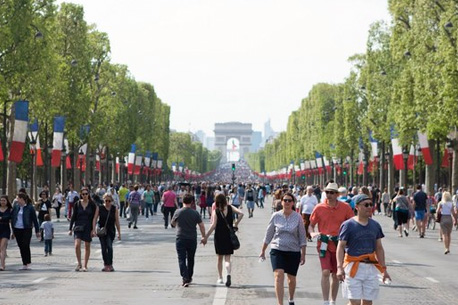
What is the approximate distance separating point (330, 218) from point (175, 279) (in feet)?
19.6

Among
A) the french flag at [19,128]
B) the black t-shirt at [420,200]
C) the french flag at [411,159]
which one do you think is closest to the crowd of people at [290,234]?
the black t-shirt at [420,200]

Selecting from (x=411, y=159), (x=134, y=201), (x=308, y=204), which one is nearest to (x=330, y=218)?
(x=308, y=204)

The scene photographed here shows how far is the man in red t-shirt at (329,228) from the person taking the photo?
16109 mm

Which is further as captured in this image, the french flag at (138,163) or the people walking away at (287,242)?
the french flag at (138,163)

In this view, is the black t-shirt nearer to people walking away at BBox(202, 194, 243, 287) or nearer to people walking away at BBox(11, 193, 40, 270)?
people walking away at BBox(11, 193, 40, 270)

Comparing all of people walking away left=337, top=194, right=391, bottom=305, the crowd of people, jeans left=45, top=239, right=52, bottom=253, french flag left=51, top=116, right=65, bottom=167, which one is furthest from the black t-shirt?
french flag left=51, top=116, right=65, bottom=167

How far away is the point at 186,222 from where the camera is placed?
20.4m

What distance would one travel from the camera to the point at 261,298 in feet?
58.2

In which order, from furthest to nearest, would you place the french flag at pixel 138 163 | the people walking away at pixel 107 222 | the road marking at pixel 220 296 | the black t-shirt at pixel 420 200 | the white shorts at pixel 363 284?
the french flag at pixel 138 163
the black t-shirt at pixel 420 200
the people walking away at pixel 107 222
the road marking at pixel 220 296
the white shorts at pixel 363 284

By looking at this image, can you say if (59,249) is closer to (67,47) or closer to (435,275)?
(435,275)

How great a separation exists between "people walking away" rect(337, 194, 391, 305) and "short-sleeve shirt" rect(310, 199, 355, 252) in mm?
3115

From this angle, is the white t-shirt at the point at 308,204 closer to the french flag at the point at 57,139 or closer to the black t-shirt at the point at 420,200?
the black t-shirt at the point at 420,200

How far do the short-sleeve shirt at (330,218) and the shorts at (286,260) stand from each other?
57 centimetres

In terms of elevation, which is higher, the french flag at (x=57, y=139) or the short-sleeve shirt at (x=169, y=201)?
the french flag at (x=57, y=139)
